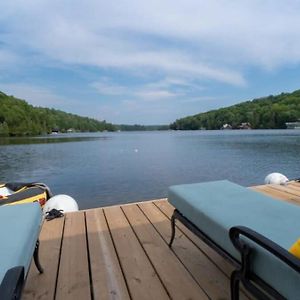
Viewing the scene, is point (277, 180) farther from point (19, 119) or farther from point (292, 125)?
point (292, 125)

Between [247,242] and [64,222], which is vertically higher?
[247,242]

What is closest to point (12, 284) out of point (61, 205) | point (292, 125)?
point (61, 205)

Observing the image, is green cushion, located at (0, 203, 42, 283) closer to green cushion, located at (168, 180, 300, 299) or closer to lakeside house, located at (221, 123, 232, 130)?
green cushion, located at (168, 180, 300, 299)

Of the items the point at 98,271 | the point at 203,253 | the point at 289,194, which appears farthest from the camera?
the point at 289,194

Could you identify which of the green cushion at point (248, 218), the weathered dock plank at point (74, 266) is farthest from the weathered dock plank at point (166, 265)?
the weathered dock plank at point (74, 266)

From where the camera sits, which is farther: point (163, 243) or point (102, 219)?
point (102, 219)

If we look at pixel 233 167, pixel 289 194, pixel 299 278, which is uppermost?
pixel 299 278

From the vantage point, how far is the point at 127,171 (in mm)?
13484

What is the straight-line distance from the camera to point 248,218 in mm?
Result: 1721

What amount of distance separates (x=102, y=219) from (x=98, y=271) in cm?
112

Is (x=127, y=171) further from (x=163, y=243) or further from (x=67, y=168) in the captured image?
(x=163, y=243)

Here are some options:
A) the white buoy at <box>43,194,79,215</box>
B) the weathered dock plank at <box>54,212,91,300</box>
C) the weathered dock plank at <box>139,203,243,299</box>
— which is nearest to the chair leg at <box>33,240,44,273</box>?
the weathered dock plank at <box>54,212,91,300</box>

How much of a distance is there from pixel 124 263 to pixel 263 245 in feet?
4.16

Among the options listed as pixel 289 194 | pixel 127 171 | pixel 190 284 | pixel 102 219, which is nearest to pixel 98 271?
pixel 190 284
